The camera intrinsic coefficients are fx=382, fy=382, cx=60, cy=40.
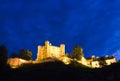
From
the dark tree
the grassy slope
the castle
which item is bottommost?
the grassy slope

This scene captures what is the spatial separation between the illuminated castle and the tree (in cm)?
523

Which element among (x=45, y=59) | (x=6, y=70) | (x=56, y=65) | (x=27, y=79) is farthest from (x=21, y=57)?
(x=27, y=79)

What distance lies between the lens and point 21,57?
571ft

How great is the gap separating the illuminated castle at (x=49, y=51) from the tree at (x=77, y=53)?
523 cm

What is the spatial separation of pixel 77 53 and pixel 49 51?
1344 centimetres

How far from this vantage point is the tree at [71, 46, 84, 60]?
180 meters

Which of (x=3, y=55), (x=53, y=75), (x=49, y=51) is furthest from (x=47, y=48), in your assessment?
(x=53, y=75)

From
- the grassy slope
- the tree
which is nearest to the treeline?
the grassy slope

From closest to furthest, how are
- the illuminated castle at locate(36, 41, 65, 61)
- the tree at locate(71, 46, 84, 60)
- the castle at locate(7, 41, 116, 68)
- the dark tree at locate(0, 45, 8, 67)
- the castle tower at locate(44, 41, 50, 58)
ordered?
the dark tree at locate(0, 45, 8, 67) → the castle at locate(7, 41, 116, 68) → the castle tower at locate(44, 41, 50, 58) → the illuminated castle at locate(36, 41, 65, 61) → the tree at locate(71, 46, 84, 60)

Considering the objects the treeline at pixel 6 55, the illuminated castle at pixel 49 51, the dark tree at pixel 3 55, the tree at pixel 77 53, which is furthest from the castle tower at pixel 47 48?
the dark tree at pixel 3 55

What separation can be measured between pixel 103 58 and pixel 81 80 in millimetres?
71162

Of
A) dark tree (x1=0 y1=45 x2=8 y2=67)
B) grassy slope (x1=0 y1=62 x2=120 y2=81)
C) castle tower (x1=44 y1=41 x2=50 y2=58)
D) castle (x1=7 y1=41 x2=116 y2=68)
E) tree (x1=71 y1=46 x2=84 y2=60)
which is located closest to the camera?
grassy slope (x1=0 y1=62 x2=120 y2=81)

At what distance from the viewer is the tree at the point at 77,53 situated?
7068 inches

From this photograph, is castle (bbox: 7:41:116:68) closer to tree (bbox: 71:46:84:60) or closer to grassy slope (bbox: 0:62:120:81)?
tree (bbox: 71:46:84:60)
